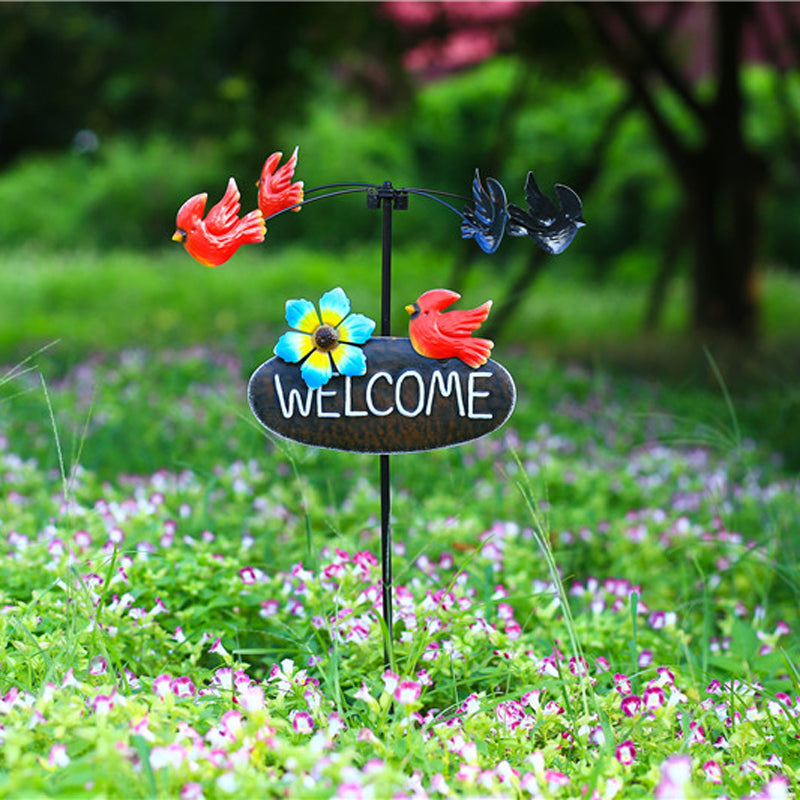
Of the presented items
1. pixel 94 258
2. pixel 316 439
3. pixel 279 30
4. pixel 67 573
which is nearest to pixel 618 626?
pixel 316 439

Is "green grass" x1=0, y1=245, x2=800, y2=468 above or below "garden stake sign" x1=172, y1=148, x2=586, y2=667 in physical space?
above

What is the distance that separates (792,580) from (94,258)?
10.7m

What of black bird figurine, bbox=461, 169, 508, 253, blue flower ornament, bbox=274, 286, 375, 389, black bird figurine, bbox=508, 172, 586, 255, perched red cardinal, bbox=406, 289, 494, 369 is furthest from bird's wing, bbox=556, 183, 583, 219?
blue flower ornament, bbox=274, 286, 375, 389

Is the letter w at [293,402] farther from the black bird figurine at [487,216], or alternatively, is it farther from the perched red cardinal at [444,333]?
the black bird figurine at [487,216]

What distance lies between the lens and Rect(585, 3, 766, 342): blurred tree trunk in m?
6.95

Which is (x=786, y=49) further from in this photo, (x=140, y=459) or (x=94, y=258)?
(x=94, y=258)

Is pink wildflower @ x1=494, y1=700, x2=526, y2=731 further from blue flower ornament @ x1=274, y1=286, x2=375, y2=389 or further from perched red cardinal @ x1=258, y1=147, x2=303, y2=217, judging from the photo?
perched red cardinal @ x1=258, y1=147, x2=303, y2=217

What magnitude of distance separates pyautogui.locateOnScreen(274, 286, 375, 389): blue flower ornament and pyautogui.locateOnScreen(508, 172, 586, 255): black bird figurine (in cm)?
38

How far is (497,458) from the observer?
416 cm

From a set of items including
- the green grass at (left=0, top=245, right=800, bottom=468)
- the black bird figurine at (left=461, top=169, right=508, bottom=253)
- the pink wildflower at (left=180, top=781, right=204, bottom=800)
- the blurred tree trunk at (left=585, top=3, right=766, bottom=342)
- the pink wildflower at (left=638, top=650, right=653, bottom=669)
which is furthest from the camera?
the blurred tree trunk at (left=585, top=3, right=766, bottom=342)

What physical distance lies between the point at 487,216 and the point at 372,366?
39cm

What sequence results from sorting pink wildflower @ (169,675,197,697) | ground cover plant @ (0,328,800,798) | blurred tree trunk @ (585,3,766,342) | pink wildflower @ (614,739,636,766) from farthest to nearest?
blurred tree trunk @ (585,3,766,342)
pink wildflower @ (169,675,197,697)
pink wildflower @ (614,739,636,766)
ground cover plant @ (0,328,800,798)

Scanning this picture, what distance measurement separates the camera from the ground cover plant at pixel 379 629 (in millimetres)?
1500

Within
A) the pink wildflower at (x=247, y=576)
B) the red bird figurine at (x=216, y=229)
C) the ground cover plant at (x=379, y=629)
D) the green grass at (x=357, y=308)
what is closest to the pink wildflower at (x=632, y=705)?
the ground cover plant at (x=379, y=629)
